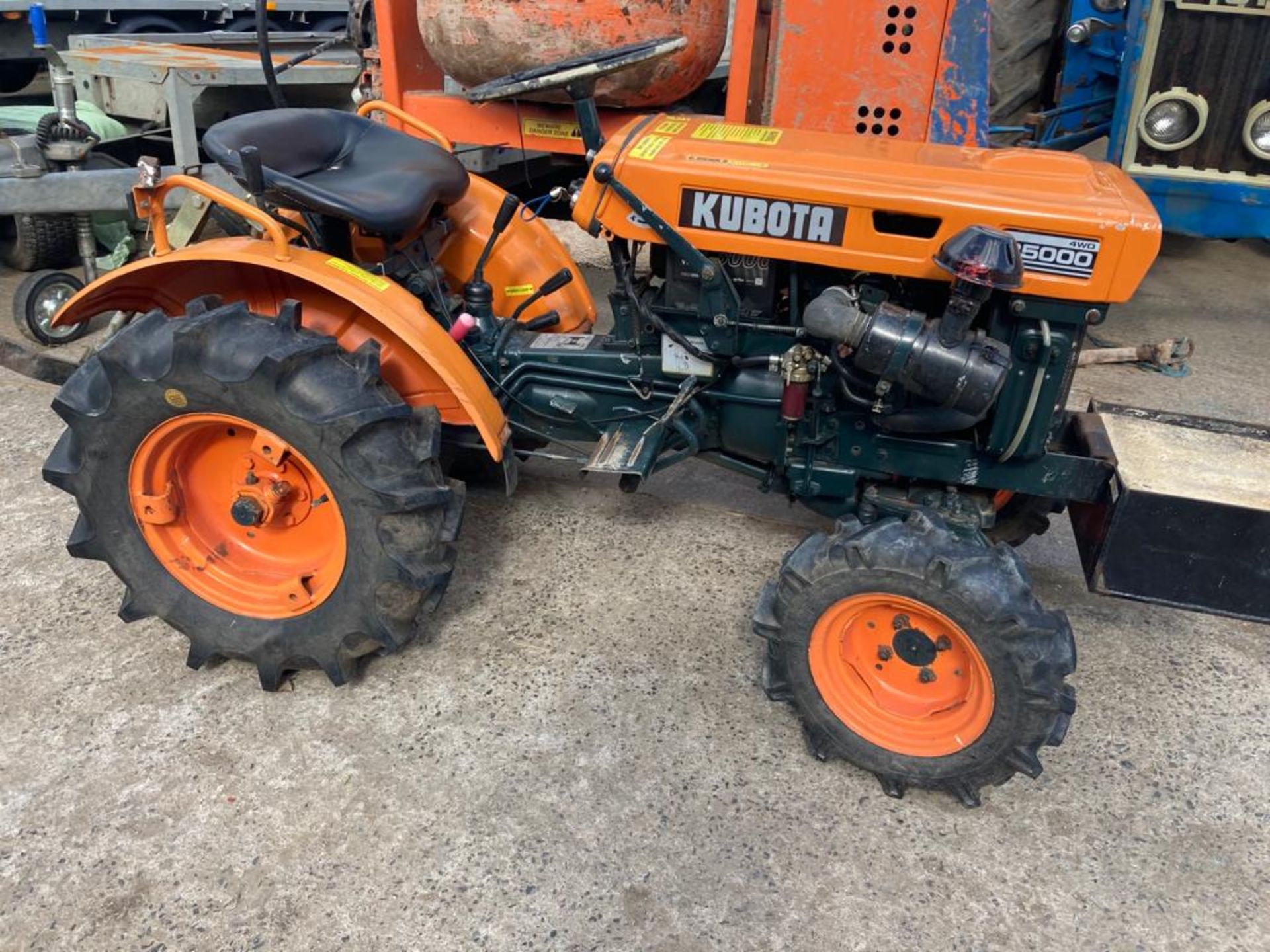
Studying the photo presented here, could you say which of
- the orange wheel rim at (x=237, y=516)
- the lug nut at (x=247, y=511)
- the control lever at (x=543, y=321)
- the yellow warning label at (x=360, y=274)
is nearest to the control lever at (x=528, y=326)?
the control lever at (x=543, y=321)

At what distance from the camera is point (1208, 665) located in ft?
8.03

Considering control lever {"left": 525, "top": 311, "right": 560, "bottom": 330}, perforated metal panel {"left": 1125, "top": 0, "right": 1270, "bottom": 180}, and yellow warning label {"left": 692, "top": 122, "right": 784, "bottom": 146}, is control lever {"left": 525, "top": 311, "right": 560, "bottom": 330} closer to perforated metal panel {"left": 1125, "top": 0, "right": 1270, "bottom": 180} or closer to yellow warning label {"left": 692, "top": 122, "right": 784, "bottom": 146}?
yellow warning label {"left": 692, "top": 122, "right": 784, "bottom": 146}

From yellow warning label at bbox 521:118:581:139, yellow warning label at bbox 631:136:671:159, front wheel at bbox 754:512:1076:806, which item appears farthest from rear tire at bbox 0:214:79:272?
front wheel at bbox 754:512:1076:806

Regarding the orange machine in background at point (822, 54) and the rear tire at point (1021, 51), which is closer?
the orange machine in background at point (822, 54)

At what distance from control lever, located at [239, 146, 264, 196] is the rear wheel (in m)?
0.25

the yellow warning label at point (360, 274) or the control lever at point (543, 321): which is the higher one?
the yellow warning label at point (360, 274)

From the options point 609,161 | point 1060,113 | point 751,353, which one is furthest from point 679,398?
point 1060,113

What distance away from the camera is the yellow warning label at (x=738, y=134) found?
85.7 inches

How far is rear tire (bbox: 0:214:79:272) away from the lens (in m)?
4.50

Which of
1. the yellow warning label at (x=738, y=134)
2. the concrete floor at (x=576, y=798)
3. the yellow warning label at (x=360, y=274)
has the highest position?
the yellow warning label at (x=738, y=134)

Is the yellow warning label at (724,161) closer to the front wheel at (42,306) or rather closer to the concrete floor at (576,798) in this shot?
the concrete floor at (576,798)

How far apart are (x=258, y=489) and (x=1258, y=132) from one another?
3781 mm

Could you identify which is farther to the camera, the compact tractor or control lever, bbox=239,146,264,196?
control lever, bbox=239,146,264,196

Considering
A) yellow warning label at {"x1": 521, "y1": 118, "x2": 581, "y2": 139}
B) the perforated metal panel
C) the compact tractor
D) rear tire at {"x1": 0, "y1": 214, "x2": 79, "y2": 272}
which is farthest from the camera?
rear tire at {"x1": 0, "y1": 214, "x2": 79, "y2": 272}
